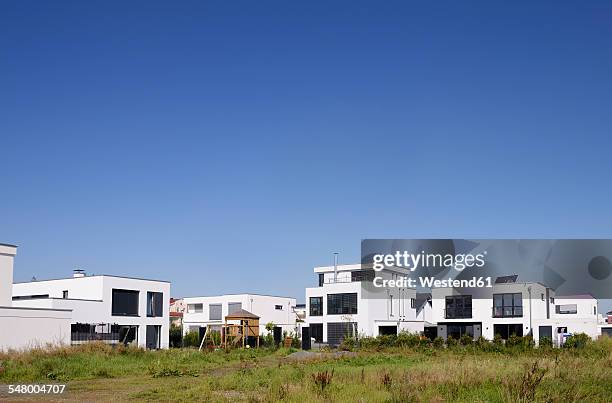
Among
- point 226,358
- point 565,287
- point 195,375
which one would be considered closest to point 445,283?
point 565,287

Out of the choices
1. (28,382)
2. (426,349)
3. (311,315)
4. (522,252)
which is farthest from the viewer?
(311,315)

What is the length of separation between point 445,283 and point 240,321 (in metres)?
20.2

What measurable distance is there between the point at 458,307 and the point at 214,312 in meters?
26.2

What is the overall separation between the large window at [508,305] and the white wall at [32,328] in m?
34.9

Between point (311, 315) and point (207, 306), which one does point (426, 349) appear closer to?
point (311, 315)

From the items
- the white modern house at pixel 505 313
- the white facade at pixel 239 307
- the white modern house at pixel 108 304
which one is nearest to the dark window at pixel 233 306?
the white facade at pixel 239 307

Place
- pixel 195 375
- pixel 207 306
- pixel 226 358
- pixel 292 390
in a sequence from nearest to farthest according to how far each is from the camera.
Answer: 1. pixel 292 390
2. pixel 195 375
3. pixel 226 358
4. pixel 207 306

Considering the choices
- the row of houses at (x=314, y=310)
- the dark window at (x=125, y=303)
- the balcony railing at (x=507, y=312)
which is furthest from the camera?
the balcony railing at (x=507, y=312)

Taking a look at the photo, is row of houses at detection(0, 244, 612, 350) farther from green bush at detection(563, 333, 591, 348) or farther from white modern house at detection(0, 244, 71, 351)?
green bush at detection(563, 333, 591, 348)

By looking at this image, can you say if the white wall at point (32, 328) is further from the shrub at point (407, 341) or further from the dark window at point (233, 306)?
the dark window at point (233, 306)

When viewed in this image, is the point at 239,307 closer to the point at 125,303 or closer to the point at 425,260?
the point at 125,303

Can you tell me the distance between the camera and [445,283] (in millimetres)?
60562

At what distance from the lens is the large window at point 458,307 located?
6044cm

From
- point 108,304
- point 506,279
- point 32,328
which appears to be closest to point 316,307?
point 506,279
